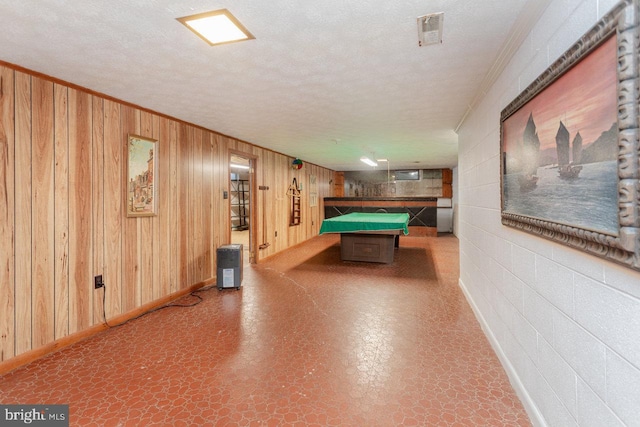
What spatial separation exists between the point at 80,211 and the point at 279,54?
7.33 feet

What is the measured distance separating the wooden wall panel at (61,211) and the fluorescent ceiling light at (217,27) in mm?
1600

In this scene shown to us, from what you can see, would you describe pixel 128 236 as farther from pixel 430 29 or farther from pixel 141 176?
pixel 430 29

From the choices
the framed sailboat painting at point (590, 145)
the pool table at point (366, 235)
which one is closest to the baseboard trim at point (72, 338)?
the pool table at point (366, 235)

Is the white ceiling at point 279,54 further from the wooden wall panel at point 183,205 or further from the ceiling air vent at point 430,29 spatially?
the wooden wall panel at point 183,205

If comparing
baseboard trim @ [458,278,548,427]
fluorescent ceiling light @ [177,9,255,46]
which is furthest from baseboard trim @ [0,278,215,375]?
baseboard trim @ [458,278,548,427]

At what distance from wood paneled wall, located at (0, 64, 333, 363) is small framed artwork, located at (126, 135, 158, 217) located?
73mm

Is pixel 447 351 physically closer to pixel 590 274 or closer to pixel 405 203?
pixel 590 274

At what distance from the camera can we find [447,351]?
8.17 ft

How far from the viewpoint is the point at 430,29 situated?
1.81 m

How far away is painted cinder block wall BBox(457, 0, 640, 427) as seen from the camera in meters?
1.04

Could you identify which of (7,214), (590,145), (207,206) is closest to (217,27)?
(590,145)

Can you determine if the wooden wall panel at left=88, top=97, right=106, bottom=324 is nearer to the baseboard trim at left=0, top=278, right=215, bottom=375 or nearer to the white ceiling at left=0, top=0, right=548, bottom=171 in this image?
the baseboard trim at left=0, top=278, right=215, bottom=375

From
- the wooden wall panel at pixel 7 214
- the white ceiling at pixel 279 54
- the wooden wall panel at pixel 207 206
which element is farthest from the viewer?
the wooden wall panel at pixel 207 206

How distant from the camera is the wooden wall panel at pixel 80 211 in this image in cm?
268
